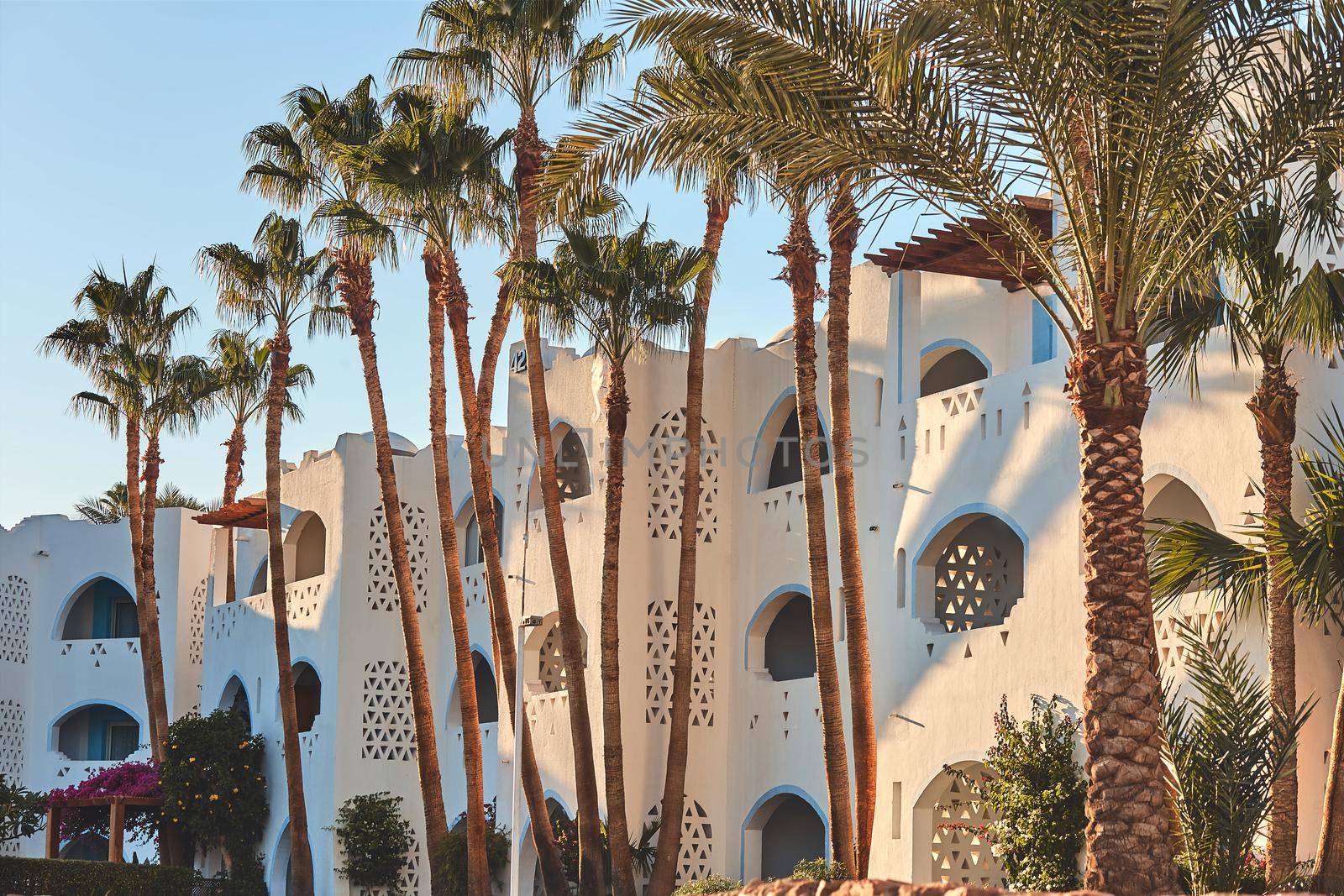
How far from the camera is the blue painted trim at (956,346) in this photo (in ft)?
77.2

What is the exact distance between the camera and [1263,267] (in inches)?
623

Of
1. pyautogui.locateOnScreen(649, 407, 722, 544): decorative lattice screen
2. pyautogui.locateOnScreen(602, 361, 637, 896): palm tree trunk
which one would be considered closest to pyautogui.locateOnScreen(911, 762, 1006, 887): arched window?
pyautogui.locateOnScreen(602, 361, 637, 896): palm tree trunk

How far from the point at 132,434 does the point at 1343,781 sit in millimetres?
29611

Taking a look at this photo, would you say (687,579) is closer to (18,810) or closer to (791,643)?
(791,643)

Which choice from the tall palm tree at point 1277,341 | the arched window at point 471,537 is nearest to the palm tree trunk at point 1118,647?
the tall palm tree at point 1277,341

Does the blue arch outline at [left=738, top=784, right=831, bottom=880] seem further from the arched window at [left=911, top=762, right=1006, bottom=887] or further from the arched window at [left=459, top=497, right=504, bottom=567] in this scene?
the arched window at [left=459, top=497, right=504, bottom=567]

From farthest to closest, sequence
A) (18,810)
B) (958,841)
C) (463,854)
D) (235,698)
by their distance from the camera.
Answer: (235,698) → (18,810) → (463,854) → (958,841)

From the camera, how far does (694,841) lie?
26078 millimetres

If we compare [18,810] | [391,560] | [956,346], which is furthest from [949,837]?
[18,810]

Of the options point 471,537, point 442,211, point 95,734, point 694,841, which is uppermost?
point 442,211

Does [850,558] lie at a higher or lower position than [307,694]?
higher

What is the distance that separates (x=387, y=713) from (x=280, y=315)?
825 cm

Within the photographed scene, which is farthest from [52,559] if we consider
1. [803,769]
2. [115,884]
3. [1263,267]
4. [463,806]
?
[1263,267]

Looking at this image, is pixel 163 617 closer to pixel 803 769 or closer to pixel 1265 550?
pixel 803 769
